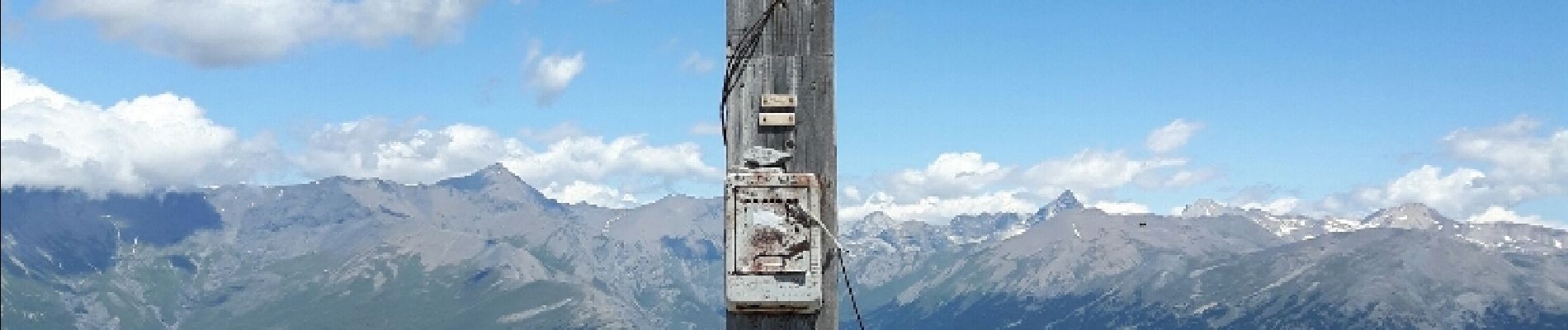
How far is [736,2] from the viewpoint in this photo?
479 centimetres

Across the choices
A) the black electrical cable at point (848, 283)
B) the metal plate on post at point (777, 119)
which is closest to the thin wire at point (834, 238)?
the black electrical cable at point (848, 283)

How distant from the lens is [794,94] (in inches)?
184


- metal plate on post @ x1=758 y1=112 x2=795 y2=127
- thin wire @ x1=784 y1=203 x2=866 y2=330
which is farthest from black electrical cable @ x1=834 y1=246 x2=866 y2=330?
metal plate on post @ x1=758 y1=112 x2=795 y2=127

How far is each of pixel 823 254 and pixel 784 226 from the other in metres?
0.15

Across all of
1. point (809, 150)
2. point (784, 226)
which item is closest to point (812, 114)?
point (809, 150)

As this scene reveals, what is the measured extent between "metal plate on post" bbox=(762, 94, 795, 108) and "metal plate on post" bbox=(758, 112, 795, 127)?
0.08 feet

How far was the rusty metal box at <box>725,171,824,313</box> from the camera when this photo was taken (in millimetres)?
4461

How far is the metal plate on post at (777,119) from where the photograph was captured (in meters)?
4.65

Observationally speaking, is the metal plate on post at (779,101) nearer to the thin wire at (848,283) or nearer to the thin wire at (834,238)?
the thin wire at (834,238)

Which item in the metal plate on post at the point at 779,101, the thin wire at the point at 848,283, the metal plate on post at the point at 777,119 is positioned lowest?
the thin wire at the point at 848,283

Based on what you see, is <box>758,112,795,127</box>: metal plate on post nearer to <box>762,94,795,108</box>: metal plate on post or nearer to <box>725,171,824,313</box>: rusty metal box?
<box>762,94,795,108</box>: metal plate on post

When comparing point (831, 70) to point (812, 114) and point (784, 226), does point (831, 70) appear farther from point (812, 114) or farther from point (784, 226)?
point (784, 226)

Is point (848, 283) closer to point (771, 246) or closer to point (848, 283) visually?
point (848, 283)

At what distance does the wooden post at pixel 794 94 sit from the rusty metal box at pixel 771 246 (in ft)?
0.46
